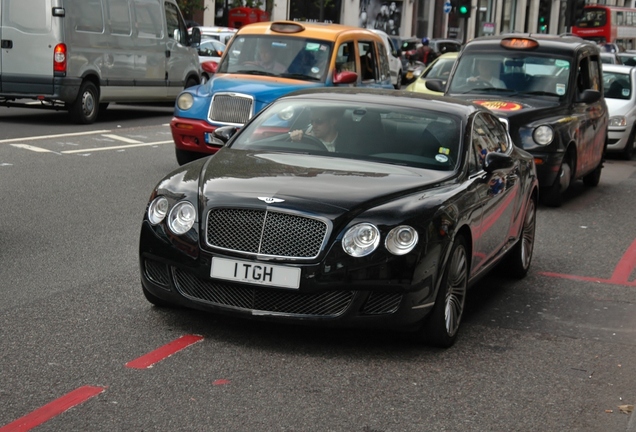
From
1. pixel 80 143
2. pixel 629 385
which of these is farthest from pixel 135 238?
pixel 80 143

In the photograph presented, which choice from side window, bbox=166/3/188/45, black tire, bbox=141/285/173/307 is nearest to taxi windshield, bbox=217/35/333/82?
side window, bbox=166/3/188/45

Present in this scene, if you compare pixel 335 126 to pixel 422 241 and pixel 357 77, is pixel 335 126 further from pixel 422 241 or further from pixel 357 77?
pixel 357 77

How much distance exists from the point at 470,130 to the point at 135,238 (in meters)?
3.13

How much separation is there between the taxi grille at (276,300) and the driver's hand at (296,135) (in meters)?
1.60

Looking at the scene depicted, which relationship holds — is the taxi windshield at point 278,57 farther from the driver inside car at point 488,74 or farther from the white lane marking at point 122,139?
the white lane marking at point 122,139

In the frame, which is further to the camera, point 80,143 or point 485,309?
point 80,143

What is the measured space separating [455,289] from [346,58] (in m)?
9.60

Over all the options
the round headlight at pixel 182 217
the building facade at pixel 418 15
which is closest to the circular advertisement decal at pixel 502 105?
the round headlight at pixel 182 217

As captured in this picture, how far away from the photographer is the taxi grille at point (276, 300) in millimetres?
6168

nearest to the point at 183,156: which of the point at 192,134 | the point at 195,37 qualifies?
the point at 192,134

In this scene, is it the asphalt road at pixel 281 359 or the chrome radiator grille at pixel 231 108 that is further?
the chrome radiator grille at pixel 231 108

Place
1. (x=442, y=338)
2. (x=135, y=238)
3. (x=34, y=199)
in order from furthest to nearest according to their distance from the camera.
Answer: (x=34, y=199) < (x=135, y=238) < (x=442, y=338)

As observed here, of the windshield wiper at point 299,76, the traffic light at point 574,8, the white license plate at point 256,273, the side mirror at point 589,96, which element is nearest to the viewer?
the white license plate at point 256,273

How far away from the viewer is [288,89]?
47.2ft
